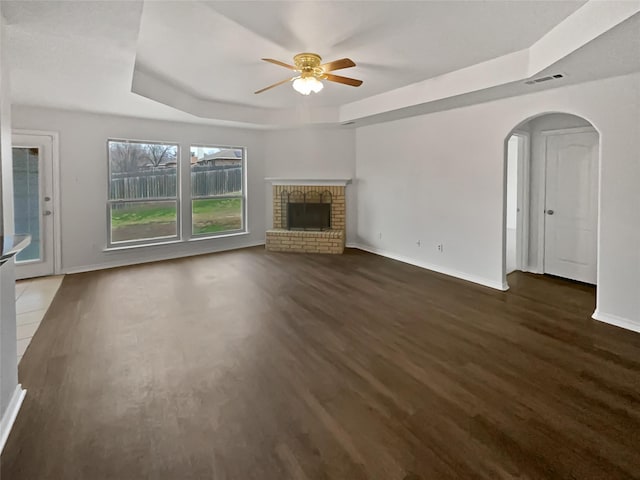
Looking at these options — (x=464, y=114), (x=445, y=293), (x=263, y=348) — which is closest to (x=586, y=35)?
(x=464, y=114)

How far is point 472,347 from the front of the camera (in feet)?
10.1

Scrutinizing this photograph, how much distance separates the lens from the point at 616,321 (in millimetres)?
3539

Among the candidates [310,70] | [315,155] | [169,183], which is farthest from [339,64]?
[169,183]

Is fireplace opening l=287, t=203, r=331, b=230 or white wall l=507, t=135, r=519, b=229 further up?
white wall l=507, t=135, r=519, b=229

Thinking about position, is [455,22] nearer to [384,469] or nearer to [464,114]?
[464,114]

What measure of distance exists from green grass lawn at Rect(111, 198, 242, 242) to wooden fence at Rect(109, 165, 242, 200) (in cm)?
17

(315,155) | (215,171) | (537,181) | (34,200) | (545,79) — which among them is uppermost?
(545,79)

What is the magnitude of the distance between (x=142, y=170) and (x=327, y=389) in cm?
540

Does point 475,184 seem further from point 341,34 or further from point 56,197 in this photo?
point 56,197

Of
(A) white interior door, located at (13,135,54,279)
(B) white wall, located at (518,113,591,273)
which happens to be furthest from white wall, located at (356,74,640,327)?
(A) white interior door, located at (13,135,54,279)

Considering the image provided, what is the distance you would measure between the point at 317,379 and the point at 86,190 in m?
5.05

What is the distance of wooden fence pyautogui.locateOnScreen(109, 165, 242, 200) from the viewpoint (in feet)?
20.0

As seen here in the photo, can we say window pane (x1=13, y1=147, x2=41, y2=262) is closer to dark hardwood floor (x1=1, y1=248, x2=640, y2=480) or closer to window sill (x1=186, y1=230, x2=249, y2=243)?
dark hardwood floor (x1=1, y1=248, x2=640, y2=480)

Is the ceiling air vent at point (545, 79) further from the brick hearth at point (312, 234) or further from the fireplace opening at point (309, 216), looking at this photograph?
the fireplace opening at point (309, 216)
